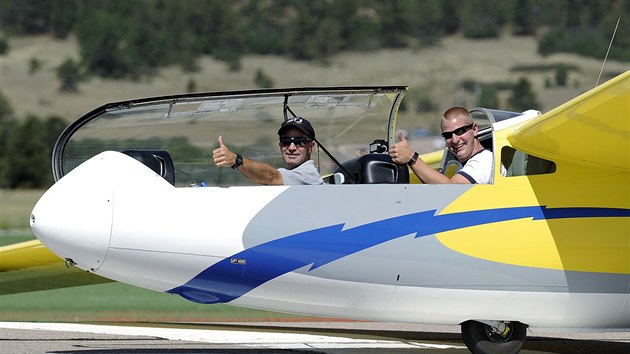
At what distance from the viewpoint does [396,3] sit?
96688 mm

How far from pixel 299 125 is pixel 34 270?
4428 millimetres

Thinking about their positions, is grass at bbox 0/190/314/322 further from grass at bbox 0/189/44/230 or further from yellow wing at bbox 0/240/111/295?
grass at bbox 0/189/44/230

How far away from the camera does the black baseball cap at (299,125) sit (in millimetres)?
9445

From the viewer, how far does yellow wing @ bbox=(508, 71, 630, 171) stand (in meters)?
7.83

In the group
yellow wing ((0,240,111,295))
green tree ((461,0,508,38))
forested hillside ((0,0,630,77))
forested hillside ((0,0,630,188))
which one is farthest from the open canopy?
green tree ((461,0,508,38))

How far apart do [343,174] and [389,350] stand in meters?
1.96

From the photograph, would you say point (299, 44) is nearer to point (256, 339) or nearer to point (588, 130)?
point (256, 339)

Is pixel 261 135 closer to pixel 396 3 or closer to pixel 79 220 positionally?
pixel 79 220

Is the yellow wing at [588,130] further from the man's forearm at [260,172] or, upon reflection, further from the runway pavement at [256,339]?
the runway pavement at [256,339]

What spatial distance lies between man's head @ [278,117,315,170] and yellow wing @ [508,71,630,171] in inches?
64.1

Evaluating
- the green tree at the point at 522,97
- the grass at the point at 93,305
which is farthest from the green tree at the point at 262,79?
the grass at the point at 93,305

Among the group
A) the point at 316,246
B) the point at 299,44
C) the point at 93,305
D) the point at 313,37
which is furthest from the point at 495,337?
the point at 299,44

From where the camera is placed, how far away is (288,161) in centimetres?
944

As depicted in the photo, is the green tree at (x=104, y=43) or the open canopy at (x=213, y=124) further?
the green tree at (x=104, y=43)
